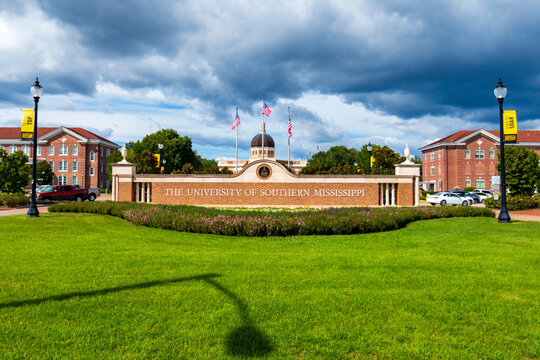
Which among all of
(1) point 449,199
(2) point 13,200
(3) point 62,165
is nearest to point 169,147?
(3) point 62,165

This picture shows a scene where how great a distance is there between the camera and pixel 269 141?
3408 inches

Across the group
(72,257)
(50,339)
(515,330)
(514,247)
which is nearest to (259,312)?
(50,339)

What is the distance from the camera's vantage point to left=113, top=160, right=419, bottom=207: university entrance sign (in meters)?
22.2

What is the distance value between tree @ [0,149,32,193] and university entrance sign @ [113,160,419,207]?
15571mm

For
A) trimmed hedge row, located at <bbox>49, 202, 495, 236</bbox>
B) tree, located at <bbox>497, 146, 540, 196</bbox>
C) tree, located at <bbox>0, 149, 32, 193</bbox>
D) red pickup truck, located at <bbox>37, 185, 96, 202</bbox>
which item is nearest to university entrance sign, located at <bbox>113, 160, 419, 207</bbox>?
trimmed hedge row, located at <bbox>49, 202, 495, 236</bbox>

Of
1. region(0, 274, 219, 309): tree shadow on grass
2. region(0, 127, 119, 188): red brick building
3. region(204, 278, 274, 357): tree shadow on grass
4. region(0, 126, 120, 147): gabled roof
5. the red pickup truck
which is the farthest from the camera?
region(0, 127, 119, 188): red brick building

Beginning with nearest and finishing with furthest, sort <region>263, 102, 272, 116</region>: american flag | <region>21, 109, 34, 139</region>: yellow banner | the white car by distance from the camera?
1. <region>21, 109, 34, 139</region>: yellow banner
2. the white car
3. <region>263, 102, 272, 116</region>: american flag

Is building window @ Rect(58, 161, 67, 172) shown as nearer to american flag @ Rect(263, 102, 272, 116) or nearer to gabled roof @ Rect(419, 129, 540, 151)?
american flag @ Rect(263, 102, 272, 116)

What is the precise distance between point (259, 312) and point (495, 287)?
3880 millimetres

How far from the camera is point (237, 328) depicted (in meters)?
3.98

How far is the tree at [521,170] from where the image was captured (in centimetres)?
2626

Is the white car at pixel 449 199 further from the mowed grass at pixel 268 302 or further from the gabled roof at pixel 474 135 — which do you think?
the gabled roof at pixel 474 135

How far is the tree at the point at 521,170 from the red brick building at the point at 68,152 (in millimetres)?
61911

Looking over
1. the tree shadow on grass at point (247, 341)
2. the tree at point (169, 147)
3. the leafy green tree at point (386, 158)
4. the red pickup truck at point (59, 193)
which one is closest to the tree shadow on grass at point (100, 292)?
the tree shadow on grass at point (247, 341)
